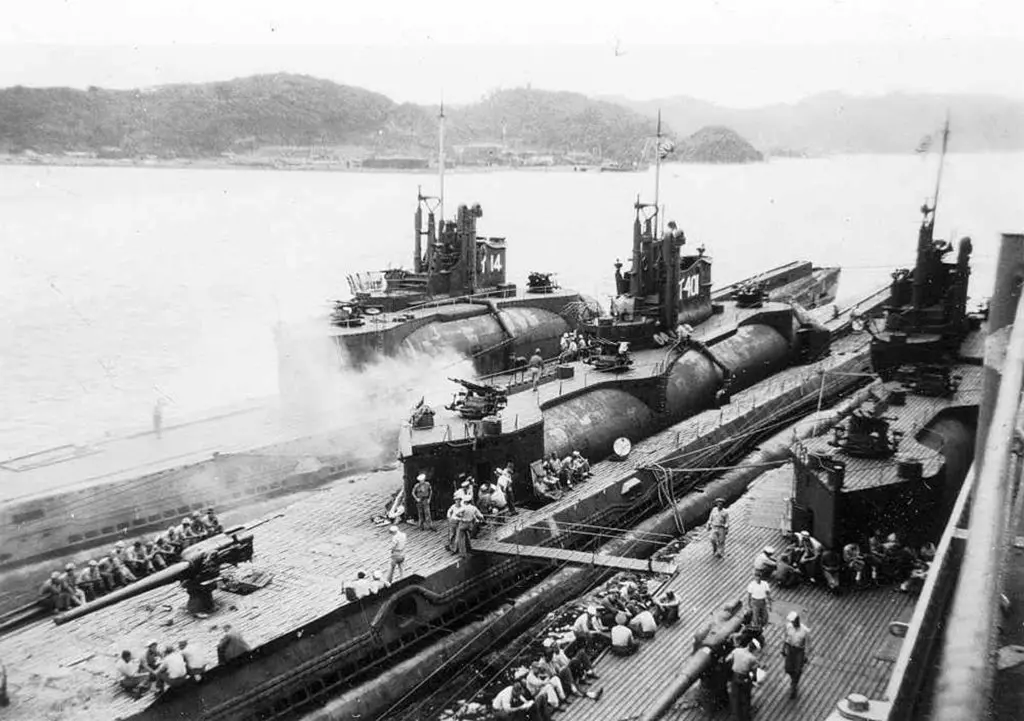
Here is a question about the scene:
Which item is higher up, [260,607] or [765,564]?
[765,564]

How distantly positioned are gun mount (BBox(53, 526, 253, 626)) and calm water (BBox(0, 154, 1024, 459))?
→ 61.7 feet

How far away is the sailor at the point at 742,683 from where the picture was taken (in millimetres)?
13031

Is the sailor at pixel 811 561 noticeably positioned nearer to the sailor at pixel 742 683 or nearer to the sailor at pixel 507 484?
the sailor at pixel 742 683

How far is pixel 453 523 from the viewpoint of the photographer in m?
18.7

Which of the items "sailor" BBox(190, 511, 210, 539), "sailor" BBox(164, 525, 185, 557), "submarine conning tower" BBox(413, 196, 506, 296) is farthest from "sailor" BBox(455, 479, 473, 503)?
"submarine conning tower" BBox(413, 196, 506, 296)

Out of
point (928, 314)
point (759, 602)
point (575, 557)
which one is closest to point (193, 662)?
point (575, 557)

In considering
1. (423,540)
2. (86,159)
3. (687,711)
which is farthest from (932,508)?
(86,159)

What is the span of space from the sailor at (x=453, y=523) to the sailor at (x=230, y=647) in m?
5.20

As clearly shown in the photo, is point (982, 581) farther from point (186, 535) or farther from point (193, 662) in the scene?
point (186, 535)

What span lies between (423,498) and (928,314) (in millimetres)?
18806

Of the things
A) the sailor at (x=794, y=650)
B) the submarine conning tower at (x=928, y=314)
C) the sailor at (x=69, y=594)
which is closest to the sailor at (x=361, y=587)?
the sailor at (x=69, y=594)

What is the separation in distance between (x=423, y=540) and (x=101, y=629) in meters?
6.31

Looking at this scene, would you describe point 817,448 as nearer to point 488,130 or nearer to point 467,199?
point 488,130

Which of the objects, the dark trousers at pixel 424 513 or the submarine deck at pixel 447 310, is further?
the submarine deck at pixel 447 310
